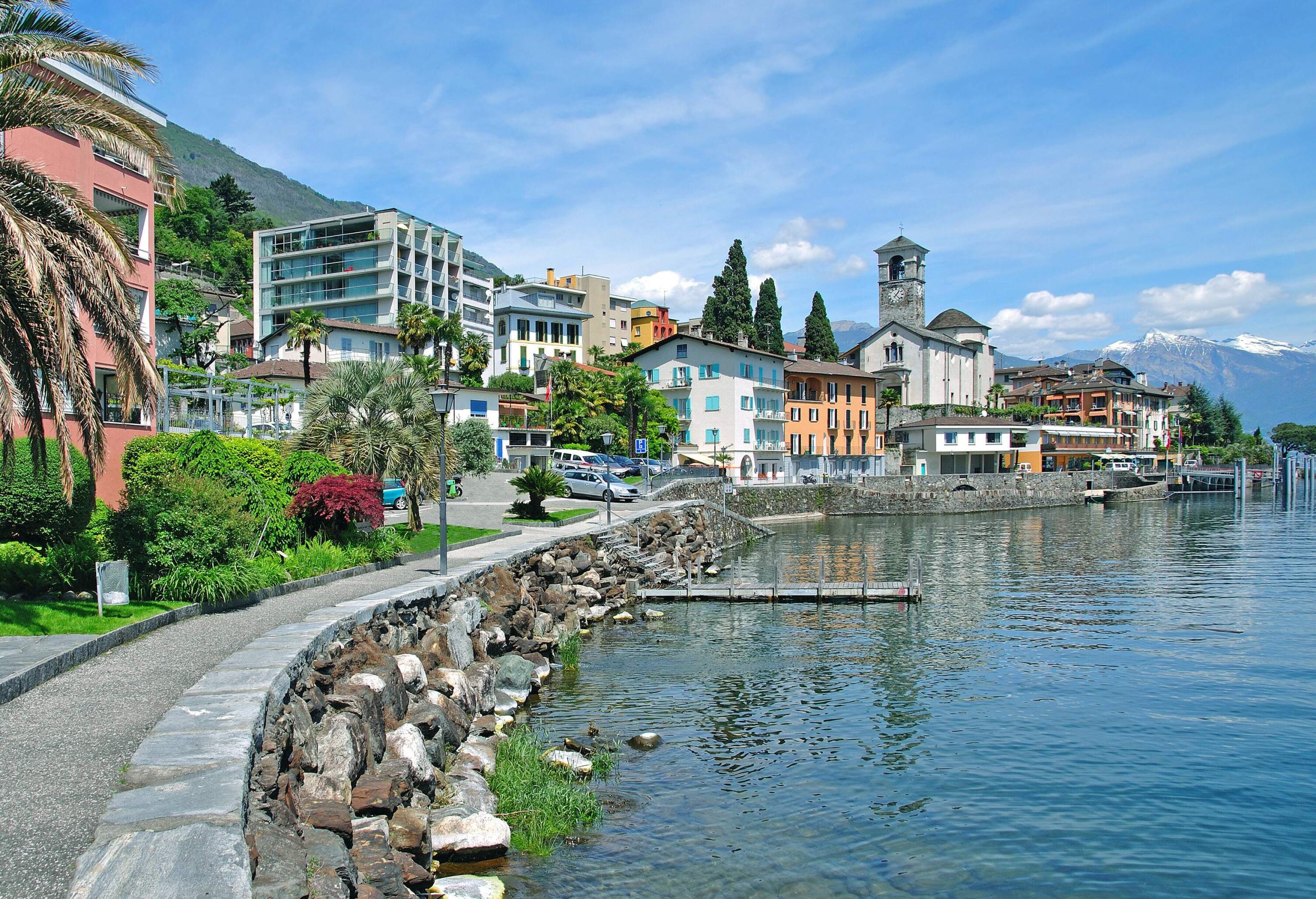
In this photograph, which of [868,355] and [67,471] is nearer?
[67,471]

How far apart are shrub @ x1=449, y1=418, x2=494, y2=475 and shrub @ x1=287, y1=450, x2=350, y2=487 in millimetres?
26699

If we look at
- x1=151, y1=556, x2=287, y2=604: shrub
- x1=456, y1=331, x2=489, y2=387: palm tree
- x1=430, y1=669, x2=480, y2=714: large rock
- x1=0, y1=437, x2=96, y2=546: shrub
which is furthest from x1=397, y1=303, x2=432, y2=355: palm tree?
x1=430, y1=669, x2=480, y2=714: large rock

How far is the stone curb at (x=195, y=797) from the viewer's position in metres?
5.94

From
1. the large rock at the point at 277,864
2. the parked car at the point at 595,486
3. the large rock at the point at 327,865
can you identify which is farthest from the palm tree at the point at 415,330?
the large rock at the point at 277,864

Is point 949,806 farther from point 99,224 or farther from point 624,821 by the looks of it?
point 99,224

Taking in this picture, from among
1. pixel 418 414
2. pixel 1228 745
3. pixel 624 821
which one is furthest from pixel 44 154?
pixel 1228 745

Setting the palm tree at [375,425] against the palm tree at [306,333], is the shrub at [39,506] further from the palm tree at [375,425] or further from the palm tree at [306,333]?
the palm tree at [306,333]

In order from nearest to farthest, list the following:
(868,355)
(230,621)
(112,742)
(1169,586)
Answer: (112,742)
(230,621)
(1169,586)
(868,355)

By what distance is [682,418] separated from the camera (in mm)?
79125

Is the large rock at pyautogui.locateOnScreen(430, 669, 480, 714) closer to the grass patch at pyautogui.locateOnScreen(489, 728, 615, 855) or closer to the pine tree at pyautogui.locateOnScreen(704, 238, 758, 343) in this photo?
the grass patch at pyautogui.locateOnScreen(489, 728, 615, 855)

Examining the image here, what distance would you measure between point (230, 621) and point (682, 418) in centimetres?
6515

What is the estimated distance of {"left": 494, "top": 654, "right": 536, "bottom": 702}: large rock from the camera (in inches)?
706

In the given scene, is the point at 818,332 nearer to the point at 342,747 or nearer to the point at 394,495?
the point at 394,495

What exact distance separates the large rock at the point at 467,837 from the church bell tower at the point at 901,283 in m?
121
